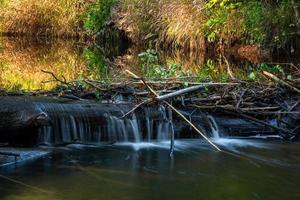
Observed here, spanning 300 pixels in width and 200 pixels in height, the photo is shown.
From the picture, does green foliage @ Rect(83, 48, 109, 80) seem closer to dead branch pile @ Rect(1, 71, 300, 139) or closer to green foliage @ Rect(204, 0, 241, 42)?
dead branch pile @ Rect(1, 71, 300, 139)

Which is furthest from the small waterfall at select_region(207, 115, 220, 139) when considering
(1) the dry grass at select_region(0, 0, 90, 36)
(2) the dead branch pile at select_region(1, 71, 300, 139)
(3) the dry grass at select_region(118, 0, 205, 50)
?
(1) the dry grass at select_region(0, 0, 90, 36)

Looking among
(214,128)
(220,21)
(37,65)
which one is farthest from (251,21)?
(214,128)

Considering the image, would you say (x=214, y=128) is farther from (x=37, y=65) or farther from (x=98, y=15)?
(x=98, y=15)

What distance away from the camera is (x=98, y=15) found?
26.5 m

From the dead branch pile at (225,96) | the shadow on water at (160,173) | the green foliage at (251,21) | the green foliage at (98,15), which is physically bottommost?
the shadow on water at (160,173)

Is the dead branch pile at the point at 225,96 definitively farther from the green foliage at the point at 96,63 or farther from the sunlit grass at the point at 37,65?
the green foliage at the point at 96,63

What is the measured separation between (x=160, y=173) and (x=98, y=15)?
67.9ft

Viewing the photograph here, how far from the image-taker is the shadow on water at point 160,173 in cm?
568

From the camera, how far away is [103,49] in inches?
923

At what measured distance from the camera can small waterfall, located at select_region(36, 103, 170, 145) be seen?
784cm

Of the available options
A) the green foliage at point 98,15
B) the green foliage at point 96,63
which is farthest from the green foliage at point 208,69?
the green foliage at point 98,15

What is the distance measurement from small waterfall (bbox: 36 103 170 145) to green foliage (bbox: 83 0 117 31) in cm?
1841

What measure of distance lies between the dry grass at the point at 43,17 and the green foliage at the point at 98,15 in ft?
2.13

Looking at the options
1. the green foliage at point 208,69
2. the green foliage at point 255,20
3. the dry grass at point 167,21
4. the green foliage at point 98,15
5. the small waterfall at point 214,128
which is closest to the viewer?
the small waterfall at point 214,128
